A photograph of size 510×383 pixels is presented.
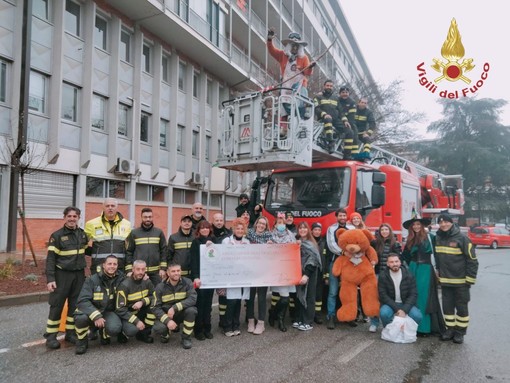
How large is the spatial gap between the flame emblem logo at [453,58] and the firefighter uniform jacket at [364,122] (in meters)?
1.72

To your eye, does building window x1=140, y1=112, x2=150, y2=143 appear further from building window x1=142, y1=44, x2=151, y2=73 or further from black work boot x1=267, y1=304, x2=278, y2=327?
black work boot x1=267, y1=304, x2=278, y2=327

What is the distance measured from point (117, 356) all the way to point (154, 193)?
15.5m

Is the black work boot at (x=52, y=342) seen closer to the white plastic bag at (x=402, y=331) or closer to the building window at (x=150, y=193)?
the white plastic bag at (x=402, y=331)

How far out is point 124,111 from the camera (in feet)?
58.8

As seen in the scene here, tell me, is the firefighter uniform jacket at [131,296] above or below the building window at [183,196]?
below

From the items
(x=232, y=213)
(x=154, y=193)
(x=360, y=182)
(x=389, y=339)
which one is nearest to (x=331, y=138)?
(x=360, y=182)

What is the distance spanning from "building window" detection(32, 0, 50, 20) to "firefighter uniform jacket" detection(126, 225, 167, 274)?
11647mm

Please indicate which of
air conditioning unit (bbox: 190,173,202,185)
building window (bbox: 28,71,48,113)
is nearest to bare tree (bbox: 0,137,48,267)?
building window (bbox: 28,71,48,113)

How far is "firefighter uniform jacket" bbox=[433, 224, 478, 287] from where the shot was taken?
5691mm

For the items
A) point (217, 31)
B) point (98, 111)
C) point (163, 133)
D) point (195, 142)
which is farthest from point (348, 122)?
point (217, 31)

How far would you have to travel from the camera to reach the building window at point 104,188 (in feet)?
53.0

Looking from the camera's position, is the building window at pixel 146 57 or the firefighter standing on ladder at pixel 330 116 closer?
the firefighter standing on ladder at pixel 330 116

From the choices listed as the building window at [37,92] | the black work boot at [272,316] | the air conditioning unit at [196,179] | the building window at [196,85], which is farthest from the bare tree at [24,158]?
the building window at [196,85]

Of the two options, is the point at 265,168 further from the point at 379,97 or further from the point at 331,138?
the point at 379,97
